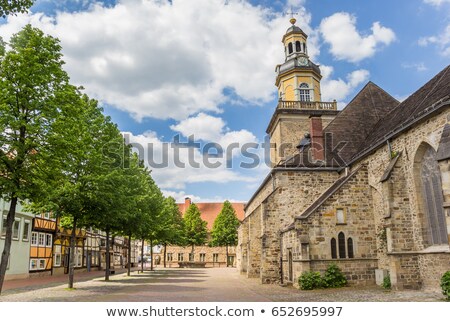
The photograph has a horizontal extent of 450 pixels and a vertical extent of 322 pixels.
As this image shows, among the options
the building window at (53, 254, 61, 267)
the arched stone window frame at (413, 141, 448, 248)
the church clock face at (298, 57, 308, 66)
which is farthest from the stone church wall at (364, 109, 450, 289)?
the building window at (53, 254, 61, 267)

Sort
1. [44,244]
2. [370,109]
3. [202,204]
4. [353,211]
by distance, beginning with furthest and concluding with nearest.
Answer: [202,204]
[44,244]
[370,109]
[353,211]

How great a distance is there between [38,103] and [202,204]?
69021mm

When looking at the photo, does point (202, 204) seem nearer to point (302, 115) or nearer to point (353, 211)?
point (302, 115)

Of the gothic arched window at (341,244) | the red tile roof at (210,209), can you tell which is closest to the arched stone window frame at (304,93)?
the gothic arched window at (341,244)

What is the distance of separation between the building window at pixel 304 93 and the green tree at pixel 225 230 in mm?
30496

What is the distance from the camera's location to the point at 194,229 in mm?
63688

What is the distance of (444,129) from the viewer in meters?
13.7

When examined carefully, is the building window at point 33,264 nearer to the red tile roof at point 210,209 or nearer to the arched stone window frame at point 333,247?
the arched stone window frame at point 333,247

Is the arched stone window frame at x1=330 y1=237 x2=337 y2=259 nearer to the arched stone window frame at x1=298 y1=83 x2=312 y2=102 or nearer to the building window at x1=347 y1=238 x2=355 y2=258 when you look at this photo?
the building window at x1=347 y1=238 x2=355 y2=258

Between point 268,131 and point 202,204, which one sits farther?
point 202,204

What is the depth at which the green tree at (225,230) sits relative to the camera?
6212cm

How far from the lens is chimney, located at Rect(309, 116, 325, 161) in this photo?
25.2 m
